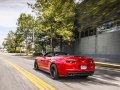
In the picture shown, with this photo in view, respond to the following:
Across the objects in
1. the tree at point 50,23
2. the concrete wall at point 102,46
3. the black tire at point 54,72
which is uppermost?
the tree at point 50,23

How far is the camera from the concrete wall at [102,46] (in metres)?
31.1

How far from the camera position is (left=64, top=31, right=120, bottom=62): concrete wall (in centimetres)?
3114

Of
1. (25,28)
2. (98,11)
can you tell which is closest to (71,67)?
(98,11)

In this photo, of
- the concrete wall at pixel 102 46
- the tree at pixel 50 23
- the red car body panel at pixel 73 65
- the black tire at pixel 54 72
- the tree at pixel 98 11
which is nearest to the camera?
the red car body panel at pixel 73 65

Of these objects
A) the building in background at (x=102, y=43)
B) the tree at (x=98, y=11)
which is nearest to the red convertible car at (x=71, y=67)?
the tree at (x=98, y=11)

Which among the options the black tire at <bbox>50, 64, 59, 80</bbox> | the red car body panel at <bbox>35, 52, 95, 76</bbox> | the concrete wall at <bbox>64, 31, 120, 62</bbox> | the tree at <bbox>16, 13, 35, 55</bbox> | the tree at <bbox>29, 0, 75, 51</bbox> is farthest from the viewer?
the tree at <bbox>16, 13, 35, 55</bbox>

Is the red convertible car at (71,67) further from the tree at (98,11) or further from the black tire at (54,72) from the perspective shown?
the tree at (98,11)

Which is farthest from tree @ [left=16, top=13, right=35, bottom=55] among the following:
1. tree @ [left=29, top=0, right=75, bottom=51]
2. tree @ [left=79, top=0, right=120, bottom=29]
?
tree @ [left=79, top=0, right=120, bottom=29]

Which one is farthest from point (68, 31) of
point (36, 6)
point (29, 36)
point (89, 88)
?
point (89, 88)

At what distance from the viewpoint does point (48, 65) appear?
13250mm

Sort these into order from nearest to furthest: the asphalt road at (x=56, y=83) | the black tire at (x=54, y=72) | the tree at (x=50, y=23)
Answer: the asphalt road at (x=56, y=83), the black tire at (x=54, y=72), the tree at (x=50, y=23)

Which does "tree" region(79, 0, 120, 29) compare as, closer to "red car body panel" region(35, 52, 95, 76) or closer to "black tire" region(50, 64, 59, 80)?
"red car body panel" region(35, 52, 95, 76)

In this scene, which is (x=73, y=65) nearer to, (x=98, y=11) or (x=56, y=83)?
(x=56, y=83)

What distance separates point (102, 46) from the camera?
3494 centimetres
